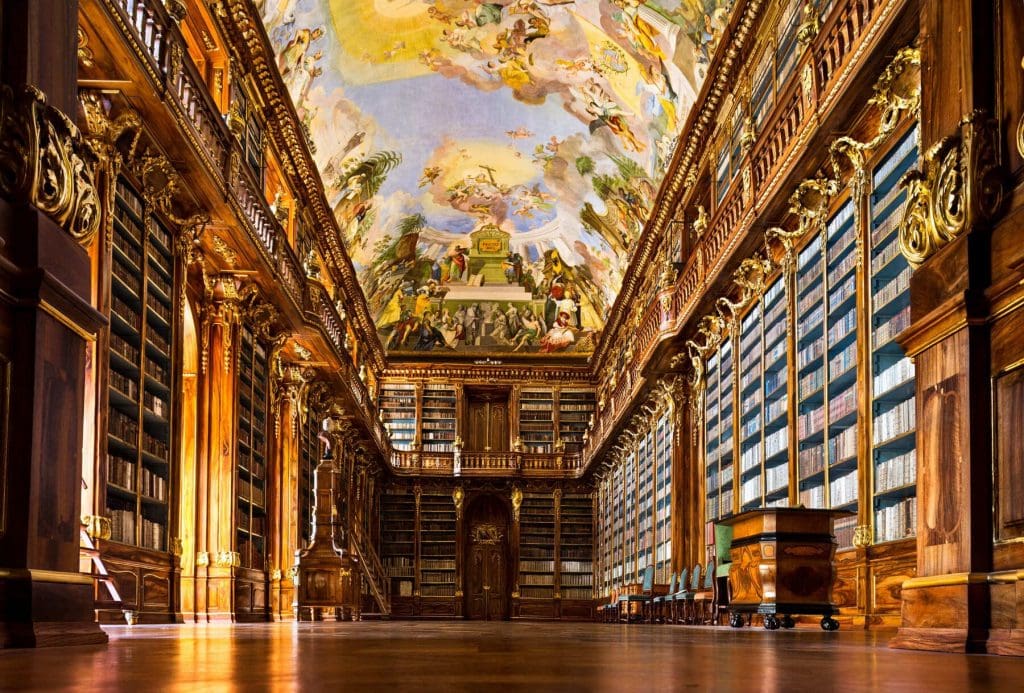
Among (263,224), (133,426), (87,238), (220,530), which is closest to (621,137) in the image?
(263,224)

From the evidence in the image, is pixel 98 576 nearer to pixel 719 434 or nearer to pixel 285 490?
pixel 719 434

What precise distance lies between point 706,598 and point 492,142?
12890 mm

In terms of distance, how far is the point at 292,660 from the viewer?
12.6 feet

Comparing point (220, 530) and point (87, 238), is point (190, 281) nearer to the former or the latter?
point (220, 530)

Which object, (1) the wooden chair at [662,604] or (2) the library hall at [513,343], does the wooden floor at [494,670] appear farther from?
(1) the wooden chair at [662,604]

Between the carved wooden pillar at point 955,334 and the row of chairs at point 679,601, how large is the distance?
7898mm

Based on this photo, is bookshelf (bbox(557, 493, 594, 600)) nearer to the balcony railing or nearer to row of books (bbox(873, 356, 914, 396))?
the balcony railing

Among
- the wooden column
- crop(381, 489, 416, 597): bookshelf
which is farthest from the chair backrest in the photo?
the wooden column

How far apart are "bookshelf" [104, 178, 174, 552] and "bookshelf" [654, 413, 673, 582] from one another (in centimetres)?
1034

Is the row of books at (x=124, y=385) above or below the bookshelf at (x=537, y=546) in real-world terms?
above

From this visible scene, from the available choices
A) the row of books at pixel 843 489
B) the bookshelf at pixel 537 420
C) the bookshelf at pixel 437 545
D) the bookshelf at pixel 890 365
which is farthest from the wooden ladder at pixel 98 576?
the bookshelf at pixel 537 420

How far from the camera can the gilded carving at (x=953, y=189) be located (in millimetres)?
4918

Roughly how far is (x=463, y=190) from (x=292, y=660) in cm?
2411

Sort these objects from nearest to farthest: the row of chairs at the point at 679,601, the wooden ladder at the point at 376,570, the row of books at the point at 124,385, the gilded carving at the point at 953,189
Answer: the gilded carving at the point at 953,189 < the row of books at the point at 124,385 < the row of chairs at the point at 679,601 < the wooden ladder at the point at 376,570
